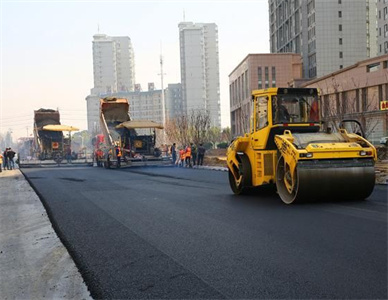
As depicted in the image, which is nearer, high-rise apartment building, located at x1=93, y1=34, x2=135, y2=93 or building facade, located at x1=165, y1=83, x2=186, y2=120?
building facade, located at x1=165, y1=83, x2=186, y2=120

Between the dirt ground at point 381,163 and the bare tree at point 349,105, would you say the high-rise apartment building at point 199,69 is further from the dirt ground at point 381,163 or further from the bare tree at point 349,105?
the dirt ground at point 381,163

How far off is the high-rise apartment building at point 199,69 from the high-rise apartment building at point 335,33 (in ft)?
243

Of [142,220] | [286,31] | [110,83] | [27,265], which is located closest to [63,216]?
[142,220]

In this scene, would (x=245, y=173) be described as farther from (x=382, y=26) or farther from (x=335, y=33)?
(x=382, y=26)

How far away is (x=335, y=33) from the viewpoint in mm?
73688

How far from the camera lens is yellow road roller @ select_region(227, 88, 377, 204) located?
373 inches

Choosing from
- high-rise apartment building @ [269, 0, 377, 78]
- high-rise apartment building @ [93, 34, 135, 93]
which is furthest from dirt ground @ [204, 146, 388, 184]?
high-rise apartment building @ [93, 34, 135, 93]

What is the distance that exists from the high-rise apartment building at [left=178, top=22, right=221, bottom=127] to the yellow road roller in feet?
454

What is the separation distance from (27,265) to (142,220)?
2.94 meters

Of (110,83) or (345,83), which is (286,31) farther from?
(110,83)

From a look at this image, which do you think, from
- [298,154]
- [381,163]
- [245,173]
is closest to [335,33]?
[381,163]

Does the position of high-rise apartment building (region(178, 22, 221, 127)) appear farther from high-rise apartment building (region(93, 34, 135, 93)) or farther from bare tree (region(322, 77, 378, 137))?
bare tree (region(322, 77, 378, 137))

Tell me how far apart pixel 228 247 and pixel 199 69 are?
493 feet

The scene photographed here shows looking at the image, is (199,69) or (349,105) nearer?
(349,105)
